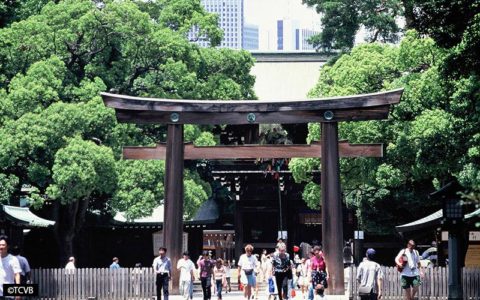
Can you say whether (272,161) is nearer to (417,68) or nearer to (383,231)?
(383,231)

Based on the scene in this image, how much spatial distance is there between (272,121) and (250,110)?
0.83m

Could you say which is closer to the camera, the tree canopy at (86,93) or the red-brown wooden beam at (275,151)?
the red-brown wooden beam at (275,151)

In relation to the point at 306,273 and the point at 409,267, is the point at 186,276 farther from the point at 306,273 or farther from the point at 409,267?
the point at 409,267

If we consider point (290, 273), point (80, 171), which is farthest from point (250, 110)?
point (80, 171)

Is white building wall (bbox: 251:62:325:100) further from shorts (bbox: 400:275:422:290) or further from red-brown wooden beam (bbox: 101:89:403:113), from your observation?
shorts (bbox: 400:275:422:290)

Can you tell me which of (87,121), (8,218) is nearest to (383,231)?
(87,121)

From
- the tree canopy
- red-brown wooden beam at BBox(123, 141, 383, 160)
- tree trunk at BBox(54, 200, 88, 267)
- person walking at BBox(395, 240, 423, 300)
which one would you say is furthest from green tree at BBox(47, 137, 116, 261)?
person walking at BBox(395, 240, 423, 300)

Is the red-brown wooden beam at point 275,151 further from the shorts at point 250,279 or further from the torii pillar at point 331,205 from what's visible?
the shorts at point 250,279

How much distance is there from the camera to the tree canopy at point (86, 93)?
43500 mm

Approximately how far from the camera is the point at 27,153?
4375cm

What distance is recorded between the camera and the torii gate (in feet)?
112

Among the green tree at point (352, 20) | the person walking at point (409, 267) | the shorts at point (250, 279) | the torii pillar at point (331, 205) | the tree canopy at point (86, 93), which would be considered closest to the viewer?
the person walking at point (409, 267)

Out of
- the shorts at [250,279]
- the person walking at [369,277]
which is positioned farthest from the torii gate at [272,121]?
the person walking at [369,277]

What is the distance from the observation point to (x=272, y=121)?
35156mm
